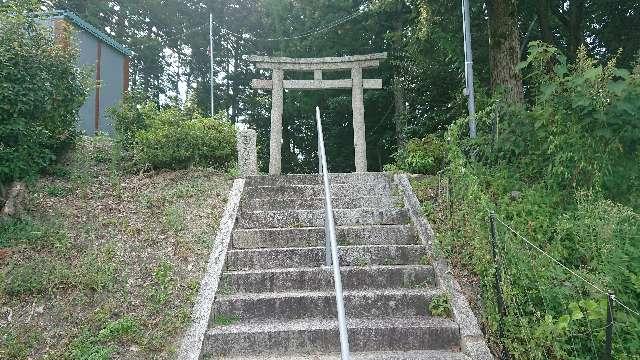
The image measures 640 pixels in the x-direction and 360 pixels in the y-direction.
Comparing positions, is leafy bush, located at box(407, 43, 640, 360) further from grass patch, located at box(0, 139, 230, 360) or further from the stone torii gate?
the stone torii gate

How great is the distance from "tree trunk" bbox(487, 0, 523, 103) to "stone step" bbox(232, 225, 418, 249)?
3.30 meters

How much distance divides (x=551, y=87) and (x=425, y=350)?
250cm

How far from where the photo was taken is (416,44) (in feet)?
32.9

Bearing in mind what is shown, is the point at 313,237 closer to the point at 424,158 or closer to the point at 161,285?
the point at 161,285

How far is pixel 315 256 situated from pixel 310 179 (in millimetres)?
1861

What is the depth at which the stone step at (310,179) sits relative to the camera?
250 inches

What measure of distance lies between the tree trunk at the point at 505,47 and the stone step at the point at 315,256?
3595 mm

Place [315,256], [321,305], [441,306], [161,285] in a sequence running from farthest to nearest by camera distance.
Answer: [315,256]
[161,285]
[321,305]
[441,306]

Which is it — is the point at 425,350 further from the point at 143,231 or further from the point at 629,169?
the point at 143,231

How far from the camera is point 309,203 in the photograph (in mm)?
5770

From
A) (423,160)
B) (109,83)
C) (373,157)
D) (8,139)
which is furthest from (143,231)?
(373,157)

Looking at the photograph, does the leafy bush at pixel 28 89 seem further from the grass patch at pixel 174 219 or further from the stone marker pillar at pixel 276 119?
the stone marker pillar at pixel 276 119

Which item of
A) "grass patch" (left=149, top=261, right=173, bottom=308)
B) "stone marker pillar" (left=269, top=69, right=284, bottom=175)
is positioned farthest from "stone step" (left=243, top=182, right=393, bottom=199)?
"stone marker pillar" (left=269, top=69, right=284, bottom=175)

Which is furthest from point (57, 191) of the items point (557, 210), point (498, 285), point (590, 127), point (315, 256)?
point (590, 127)
